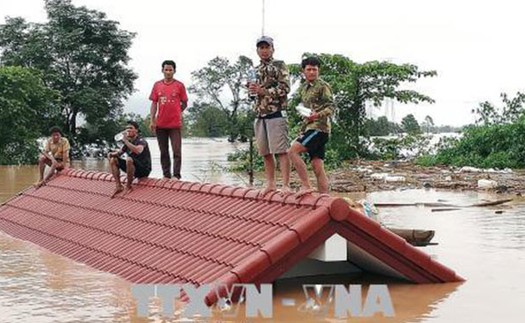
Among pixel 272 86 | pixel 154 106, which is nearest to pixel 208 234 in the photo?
pixel 272 86

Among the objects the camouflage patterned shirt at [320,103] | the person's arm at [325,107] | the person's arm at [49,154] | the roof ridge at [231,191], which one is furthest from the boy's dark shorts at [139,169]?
the person's arm at [49,154]

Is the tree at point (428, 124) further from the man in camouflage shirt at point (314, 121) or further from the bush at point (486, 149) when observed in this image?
the man in camouflage shirt at point (314, 121)

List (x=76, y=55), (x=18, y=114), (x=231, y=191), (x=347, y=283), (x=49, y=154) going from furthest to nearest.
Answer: (x=76, y=55), (x=18, y=114), (x=49, y=154), (x=231, y=191), (x=347, y=283)

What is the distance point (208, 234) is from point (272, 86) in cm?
179

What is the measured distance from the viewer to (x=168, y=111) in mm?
12047

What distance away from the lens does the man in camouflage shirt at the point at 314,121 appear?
8.74 metres

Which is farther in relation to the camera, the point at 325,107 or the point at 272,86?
the point at 272,86

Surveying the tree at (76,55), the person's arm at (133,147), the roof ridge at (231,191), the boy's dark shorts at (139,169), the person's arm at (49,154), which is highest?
the tree at (76,55)

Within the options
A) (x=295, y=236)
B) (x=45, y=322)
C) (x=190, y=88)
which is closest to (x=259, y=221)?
(x=295, y=236)

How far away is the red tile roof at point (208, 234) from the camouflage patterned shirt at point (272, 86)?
3.18 feet

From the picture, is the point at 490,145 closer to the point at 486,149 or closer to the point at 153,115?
the point at 486,149

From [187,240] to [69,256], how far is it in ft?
7.80

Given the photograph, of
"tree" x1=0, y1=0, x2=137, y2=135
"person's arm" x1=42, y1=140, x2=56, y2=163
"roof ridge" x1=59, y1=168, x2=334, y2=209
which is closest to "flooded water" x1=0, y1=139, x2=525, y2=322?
"roof ridge" x1=59, y1=168, x2=334, y2=209

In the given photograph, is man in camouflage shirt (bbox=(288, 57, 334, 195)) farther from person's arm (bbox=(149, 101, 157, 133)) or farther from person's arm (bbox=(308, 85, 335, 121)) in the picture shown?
person's arm (bbox=(149, 101, 157, 133))
